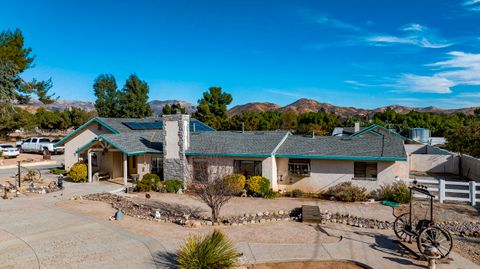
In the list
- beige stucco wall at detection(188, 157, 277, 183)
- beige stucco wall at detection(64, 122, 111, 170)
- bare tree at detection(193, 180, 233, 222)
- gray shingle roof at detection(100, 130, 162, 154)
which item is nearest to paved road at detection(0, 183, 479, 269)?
bare tree at detection(193, 180, 233, 222)

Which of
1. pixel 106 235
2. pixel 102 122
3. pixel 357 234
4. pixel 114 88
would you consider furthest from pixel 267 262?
pixel 114 88

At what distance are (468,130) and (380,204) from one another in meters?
18.4

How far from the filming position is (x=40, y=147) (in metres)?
43.9

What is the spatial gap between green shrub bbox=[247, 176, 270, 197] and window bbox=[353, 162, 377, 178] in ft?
17.6

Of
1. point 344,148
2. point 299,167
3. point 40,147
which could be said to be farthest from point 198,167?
point 40,147

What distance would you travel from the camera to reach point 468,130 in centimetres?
3050

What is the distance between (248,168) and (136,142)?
9.33m

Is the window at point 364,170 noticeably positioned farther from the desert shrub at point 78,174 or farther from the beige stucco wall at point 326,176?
the desert shrub at point 78,174

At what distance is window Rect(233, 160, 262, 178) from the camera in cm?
2148

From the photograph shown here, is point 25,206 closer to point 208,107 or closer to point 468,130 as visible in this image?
point 468,130

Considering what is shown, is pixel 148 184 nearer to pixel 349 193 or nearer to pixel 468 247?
pixel 349 193

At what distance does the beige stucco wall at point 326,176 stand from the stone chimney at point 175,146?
644 cm

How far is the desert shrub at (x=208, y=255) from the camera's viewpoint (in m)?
9.15

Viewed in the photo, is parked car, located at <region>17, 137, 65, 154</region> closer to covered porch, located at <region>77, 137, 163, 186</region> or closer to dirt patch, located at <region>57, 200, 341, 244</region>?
covered porch, located at <region>77, 137, 163, 186</region>
